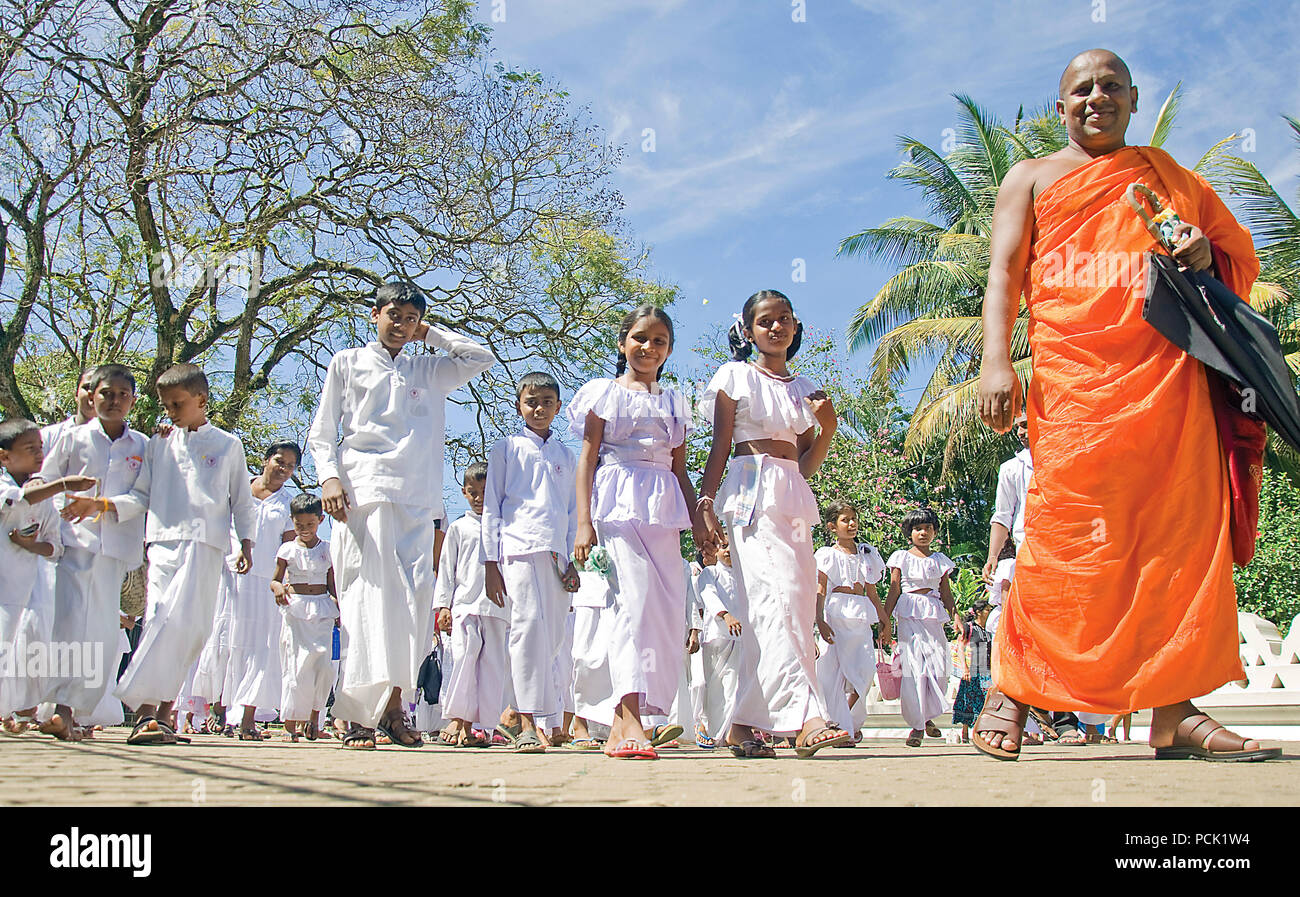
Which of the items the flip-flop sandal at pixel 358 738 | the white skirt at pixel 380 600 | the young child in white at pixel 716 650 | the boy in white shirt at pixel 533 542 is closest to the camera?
the flip-flop sandal at pixel 358 738

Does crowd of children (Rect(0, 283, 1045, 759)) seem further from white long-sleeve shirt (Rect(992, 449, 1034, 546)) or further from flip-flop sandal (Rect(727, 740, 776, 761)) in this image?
white long-sleeve shirt (Rect(992, 449, 1034, 546))

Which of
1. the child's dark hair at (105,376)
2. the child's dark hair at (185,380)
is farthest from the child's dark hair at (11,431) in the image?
the child's dark hair at (185,380)

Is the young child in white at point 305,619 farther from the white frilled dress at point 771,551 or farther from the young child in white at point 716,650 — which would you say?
the white frilled dress at point 771,551

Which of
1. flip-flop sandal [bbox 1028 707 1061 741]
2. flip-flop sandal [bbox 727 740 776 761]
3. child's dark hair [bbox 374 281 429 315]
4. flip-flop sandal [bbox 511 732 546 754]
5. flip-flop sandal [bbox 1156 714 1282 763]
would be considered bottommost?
flip-flop sandal [bbox 1028 707 1061 741]

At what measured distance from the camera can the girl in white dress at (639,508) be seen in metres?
4.77

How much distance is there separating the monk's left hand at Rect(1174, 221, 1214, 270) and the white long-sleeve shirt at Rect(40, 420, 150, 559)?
5154mm

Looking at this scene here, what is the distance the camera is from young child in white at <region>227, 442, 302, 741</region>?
916 centimetres

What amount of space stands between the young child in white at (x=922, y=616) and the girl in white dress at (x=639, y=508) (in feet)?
15.2

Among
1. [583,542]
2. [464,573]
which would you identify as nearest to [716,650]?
[464,573]

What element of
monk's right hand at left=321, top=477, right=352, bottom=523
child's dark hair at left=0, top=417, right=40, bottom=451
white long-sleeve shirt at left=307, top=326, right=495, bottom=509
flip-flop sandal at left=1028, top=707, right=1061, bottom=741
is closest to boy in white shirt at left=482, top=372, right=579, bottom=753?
white long-sleeve shirt at left=307, top=326, right=495, bottom=509

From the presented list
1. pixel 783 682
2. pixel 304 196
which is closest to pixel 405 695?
pixel 783 682

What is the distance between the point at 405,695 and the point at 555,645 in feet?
4.67
